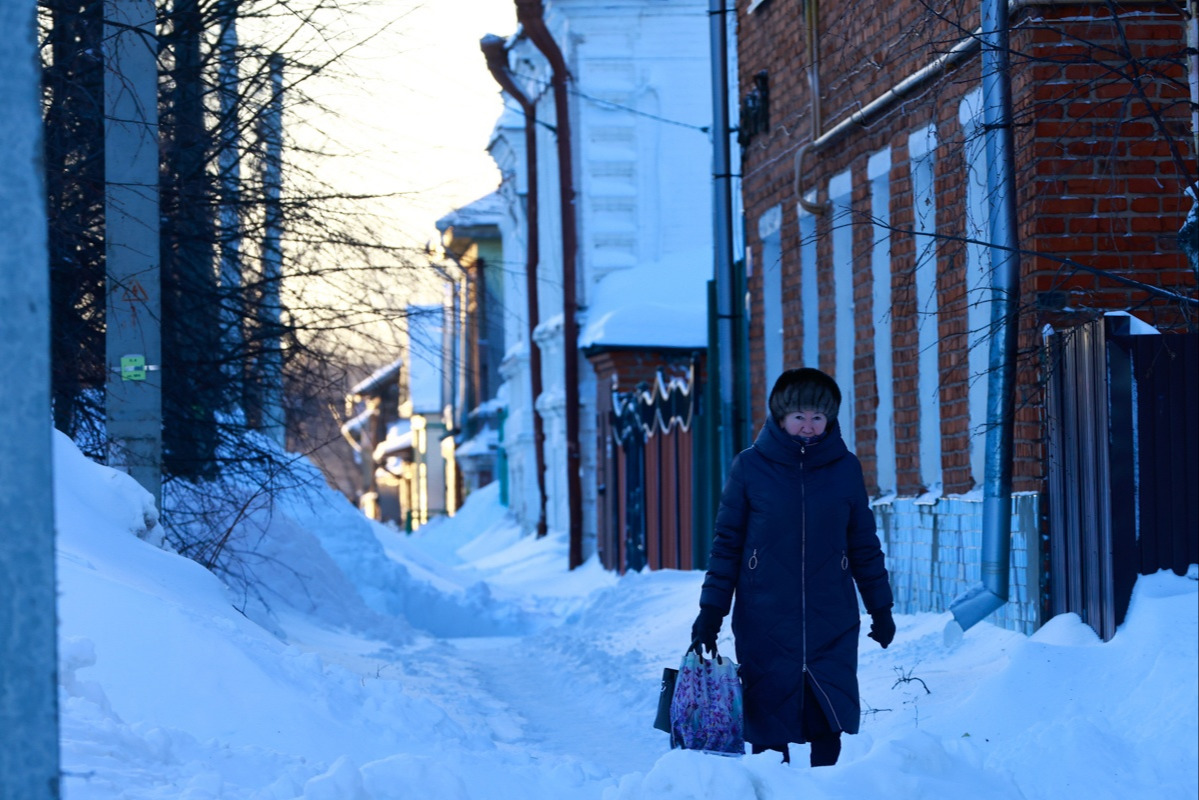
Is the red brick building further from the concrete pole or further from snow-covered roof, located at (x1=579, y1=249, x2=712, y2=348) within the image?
snow-covered roof, located at (x1=579, y1=249, x2=712, y2=348)

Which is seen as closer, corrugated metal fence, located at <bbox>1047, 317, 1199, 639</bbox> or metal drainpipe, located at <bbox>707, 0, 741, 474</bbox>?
corrugated metal fence, located at <bbox>1047, 317, 1199, 639</bbox>

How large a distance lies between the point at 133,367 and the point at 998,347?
4.55 meters

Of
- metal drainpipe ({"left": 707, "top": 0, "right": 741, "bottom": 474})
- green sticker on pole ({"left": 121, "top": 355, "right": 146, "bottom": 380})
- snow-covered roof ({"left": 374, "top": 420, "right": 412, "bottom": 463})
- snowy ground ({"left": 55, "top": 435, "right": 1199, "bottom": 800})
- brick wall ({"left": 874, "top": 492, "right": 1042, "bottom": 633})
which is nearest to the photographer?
snowy ground ({"left": 55, "top": 435, "right": 1199, "bottom": 800})

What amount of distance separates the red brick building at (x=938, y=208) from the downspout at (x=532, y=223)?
469 inches

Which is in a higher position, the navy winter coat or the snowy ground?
the navy winter coat

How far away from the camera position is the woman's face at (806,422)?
552cm

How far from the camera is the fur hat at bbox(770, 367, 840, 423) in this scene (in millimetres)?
5492

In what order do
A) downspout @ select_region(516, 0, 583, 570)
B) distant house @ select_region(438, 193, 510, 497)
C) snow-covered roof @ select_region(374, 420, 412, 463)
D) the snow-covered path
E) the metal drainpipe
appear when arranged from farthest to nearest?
snow-covered roof @ select_region(374, 420, 412, 463)
distant house @ select_region(438, 193, 510, 497)
downspout @ select_region(516, 0, 583, 570)
the metal drainpipe
the snow-covered path

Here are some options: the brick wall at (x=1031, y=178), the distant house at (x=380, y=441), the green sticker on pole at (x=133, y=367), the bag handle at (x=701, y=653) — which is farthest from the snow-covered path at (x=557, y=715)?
the distant house at (x=380, y=441)

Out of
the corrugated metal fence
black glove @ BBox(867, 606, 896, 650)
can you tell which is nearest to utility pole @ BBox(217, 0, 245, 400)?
the corrugated metal fence

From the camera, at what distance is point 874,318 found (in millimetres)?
11078

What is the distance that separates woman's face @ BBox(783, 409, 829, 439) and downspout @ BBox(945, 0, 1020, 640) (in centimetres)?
227

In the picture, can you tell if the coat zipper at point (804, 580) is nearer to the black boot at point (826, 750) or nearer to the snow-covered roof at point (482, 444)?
the black boot at point (826, 750)

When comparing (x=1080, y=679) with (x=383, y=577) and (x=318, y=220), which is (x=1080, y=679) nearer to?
(x=318, y=220)
